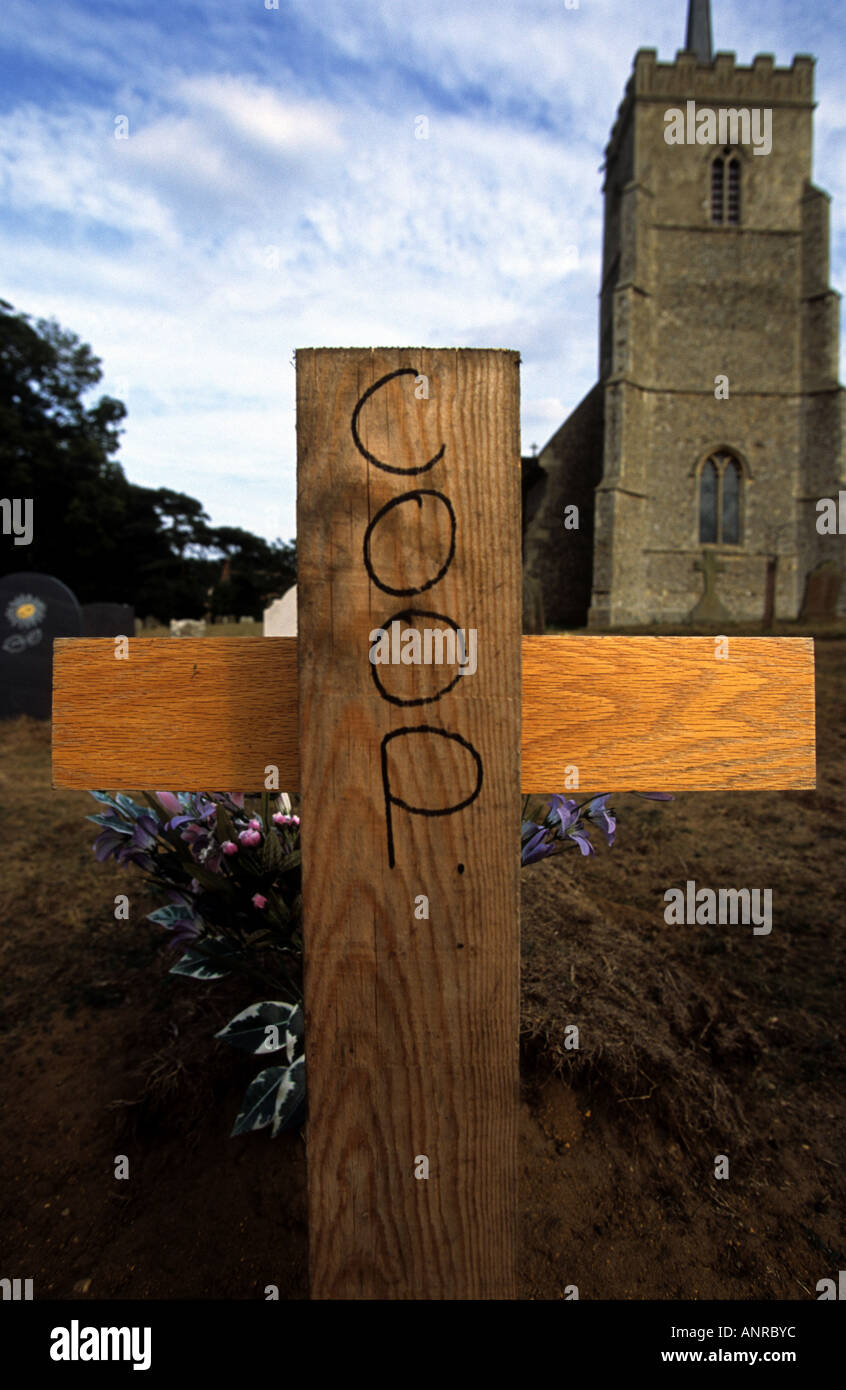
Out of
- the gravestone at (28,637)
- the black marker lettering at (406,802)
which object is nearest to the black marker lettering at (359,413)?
the black marker lettering at (406,802)

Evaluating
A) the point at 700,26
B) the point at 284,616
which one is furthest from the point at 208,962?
the point at 700,26

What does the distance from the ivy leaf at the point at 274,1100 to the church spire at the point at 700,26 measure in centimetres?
3227

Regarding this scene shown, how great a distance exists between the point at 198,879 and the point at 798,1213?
4.80 ft

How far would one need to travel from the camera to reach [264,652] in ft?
2.68

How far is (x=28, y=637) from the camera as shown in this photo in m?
7.57

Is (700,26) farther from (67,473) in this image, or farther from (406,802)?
(406,802)

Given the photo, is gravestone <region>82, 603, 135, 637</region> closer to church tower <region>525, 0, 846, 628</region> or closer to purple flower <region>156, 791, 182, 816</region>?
purple flower <region>156, 791, 182, 816</region>

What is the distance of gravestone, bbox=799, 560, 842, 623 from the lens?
12289 mm

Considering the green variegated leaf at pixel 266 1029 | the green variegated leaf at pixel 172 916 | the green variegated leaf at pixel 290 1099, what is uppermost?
the green variegated leaf at pixel 172 916

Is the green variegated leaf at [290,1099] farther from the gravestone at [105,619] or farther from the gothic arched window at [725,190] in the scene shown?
the gothic arched window at [725,190]

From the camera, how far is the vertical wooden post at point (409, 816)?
2.40ft

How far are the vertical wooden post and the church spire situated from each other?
31.9 m

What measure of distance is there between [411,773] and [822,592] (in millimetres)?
14119

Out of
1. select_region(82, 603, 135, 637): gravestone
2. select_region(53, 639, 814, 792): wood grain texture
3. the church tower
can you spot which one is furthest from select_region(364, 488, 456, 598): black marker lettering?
the church tower
